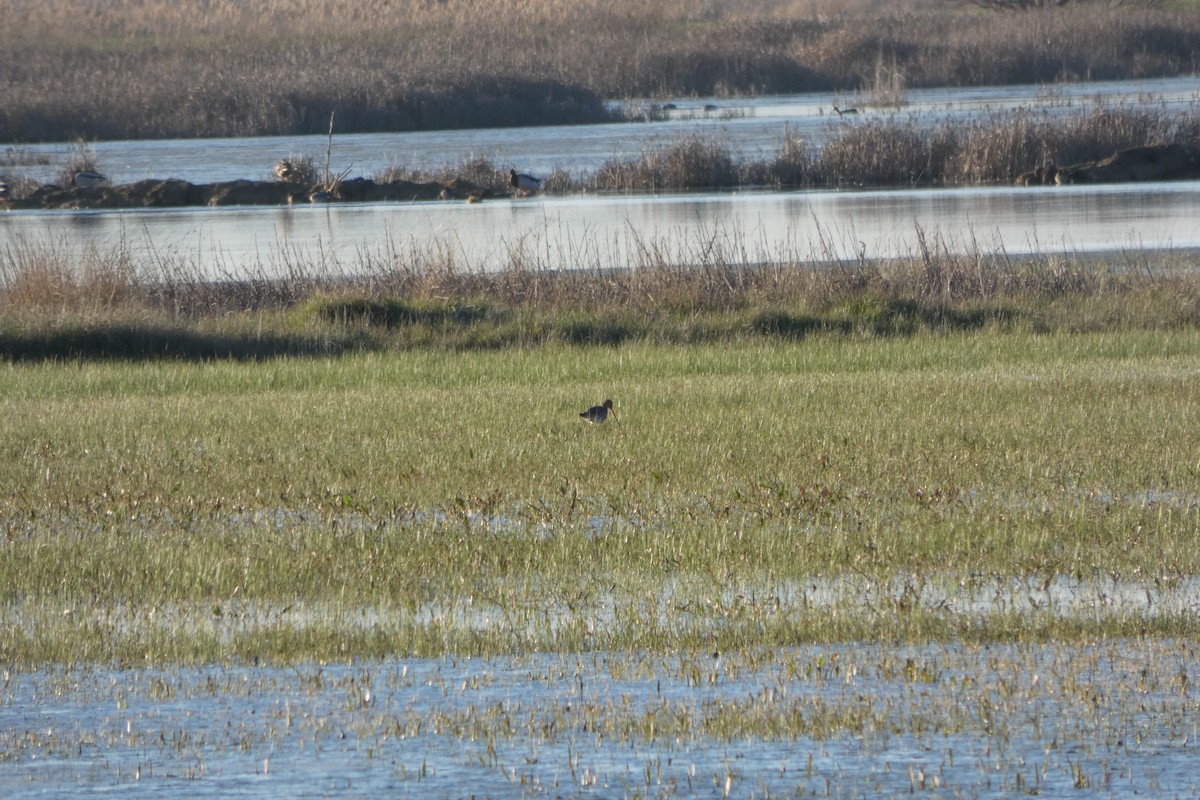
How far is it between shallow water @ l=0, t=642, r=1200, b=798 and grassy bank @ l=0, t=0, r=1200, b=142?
157ft

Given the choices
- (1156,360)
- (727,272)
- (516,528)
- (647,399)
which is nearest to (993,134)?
(727,272)

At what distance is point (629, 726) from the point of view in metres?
6.07

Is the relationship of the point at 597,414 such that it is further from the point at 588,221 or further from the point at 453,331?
the point at 588,221

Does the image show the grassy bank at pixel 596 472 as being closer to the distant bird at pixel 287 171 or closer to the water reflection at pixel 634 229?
the water reflection at pixel 634 229

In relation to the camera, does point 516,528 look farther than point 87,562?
Yes

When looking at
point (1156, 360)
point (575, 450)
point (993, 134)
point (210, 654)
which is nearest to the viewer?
point (210, 654)

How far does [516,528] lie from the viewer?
926 cm

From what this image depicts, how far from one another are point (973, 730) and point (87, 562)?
15.0ft

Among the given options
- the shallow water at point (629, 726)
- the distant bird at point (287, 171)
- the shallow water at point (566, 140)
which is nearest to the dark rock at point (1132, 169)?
the shallow water at point (566, 140)

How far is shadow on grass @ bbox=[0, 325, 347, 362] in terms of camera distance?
19.4 metres

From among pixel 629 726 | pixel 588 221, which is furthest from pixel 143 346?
pixel 629 726

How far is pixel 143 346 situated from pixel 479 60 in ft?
142

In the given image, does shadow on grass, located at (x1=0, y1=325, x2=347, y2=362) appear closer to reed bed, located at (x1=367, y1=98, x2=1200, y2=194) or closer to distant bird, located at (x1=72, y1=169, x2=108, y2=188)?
reed bed, located at (x1=367, y1=98, x2=1200, y2=194)

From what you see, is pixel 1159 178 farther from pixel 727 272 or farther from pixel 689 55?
pixel 689 55
